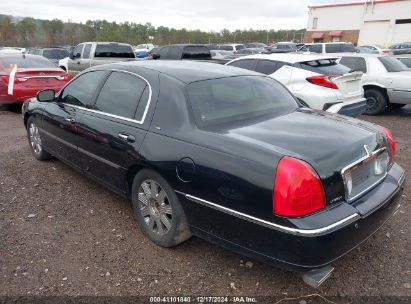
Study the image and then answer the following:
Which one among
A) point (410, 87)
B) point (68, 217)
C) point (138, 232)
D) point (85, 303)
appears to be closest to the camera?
point (85, 303)

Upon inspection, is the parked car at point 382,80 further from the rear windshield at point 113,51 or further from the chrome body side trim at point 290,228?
the rear windshield at point 113,51

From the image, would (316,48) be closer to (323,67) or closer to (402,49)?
(402,49)

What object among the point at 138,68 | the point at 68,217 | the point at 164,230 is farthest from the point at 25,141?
the point at 164,230

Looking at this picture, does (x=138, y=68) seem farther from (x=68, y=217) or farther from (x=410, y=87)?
(x=410, y=87)

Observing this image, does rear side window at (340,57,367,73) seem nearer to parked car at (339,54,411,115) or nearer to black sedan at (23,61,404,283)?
parked car at (339,54,411,115)

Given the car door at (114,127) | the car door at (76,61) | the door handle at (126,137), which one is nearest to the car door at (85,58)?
the car door at (76,61)

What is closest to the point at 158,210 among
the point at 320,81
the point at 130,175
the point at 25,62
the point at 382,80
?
the point at 130,175

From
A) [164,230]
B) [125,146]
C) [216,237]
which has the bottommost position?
[164,230]

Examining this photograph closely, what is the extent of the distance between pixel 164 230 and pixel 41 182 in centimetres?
233

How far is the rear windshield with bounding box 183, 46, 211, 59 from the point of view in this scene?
13.1 metres

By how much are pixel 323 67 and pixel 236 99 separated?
427 centimetres

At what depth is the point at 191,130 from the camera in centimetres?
295

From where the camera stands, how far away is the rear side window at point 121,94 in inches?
139

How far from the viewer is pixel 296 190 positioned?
2361 mm
